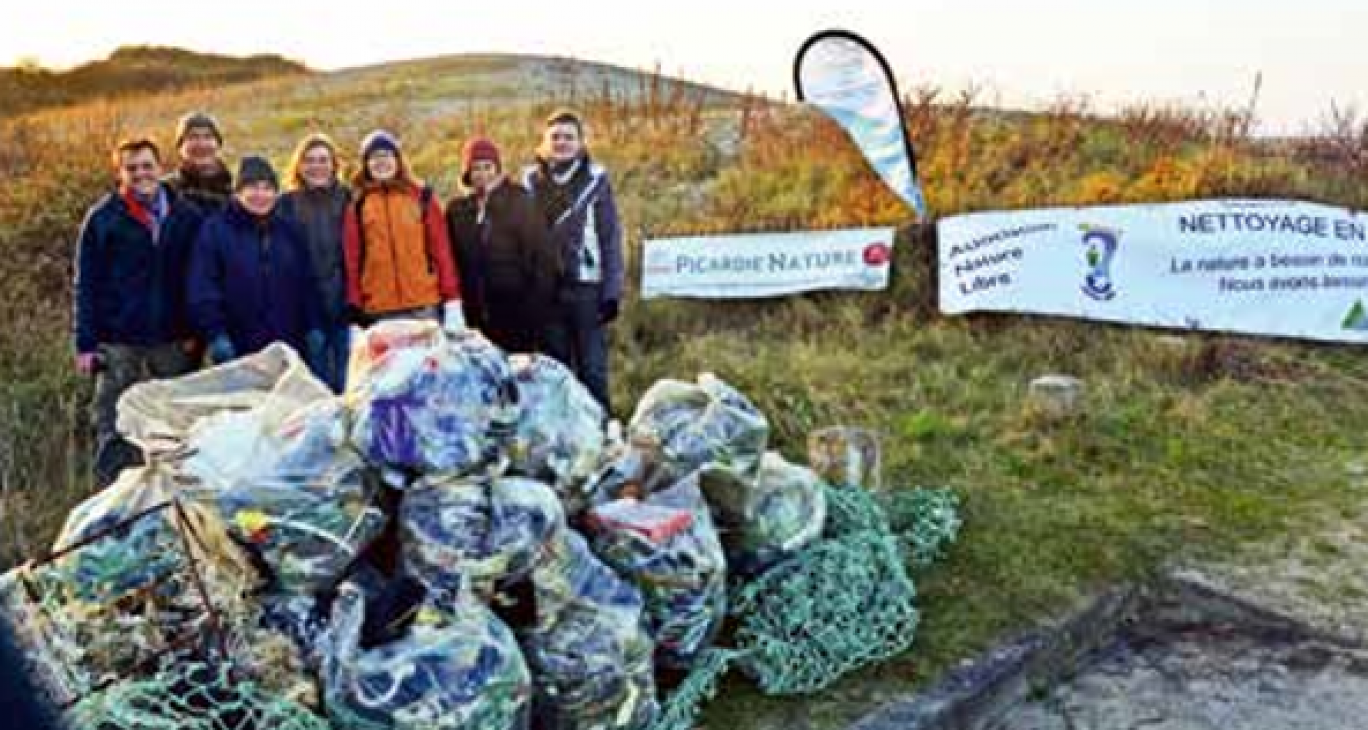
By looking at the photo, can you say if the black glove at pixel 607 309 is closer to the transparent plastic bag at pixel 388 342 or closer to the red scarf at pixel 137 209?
the red scarf at pixel 137 209

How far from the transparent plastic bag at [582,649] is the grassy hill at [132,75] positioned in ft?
59.2

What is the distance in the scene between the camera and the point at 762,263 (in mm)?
9305

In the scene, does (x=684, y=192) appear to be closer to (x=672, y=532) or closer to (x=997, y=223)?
(x=997, y=223)

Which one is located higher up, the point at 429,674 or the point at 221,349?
the point at 221,349

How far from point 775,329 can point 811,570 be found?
4.64 m

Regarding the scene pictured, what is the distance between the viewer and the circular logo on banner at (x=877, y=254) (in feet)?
30.3

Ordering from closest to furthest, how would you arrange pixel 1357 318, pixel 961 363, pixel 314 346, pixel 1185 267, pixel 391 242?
1. pixel 314 346
2. pixel 391 242
3. pixel 961 363
4. pixel 1357 318
5. pixel 1185 267

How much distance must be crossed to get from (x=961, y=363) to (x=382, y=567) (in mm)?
5156

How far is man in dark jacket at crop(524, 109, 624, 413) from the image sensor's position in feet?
20.6

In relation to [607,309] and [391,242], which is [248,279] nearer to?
[391,242]

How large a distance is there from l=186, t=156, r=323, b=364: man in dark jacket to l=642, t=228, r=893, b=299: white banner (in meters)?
4.08

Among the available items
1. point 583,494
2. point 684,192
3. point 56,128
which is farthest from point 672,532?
point 56,128

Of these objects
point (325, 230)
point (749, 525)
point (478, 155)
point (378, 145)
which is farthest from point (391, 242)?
point (749, 525)

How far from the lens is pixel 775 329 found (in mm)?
8898
